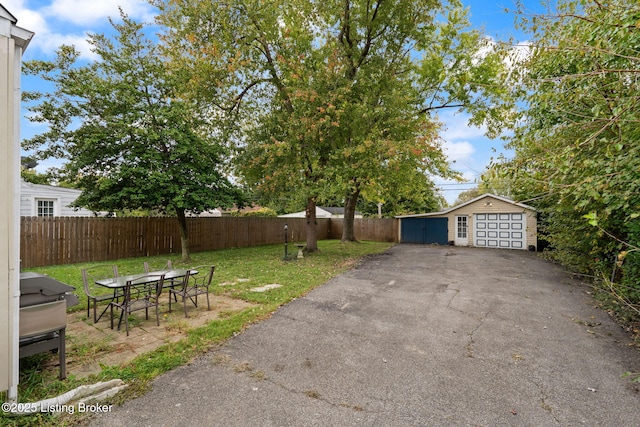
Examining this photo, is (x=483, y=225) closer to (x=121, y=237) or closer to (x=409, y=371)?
(x=409, y=371)

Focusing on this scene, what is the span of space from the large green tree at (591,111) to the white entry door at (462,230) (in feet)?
43.8

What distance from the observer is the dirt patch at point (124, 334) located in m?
3.27

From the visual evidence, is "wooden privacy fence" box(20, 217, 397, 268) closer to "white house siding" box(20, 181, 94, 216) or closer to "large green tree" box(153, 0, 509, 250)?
"white house siding" box(20, 181, 94, 216)

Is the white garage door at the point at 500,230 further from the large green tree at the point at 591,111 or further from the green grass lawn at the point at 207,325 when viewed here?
the large green tree at the point at 591,111

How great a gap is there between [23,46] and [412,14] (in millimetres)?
12165

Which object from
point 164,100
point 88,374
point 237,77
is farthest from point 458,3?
point 88,374

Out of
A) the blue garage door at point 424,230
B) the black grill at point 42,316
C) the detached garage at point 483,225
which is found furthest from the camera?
the blue garage door at point 424,230

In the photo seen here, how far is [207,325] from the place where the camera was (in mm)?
4344

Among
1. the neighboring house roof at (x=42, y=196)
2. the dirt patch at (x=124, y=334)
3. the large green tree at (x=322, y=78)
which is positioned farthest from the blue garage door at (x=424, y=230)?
the neighboring house roof at (x=42, y=196)

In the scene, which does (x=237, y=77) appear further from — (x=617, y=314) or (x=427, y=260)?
(x=617, y=314)

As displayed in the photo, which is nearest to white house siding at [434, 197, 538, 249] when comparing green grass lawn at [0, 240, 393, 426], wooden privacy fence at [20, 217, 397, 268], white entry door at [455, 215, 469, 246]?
white entry door at [455, 215, 469, 246]

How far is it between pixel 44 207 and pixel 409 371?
16346 millimetres

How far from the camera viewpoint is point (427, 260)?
38.1ft

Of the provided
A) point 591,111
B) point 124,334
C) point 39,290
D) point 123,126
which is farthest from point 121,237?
point 591,111
